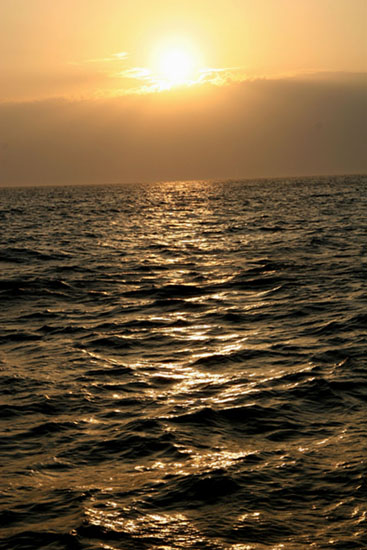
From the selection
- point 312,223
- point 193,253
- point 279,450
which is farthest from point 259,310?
point 312,223

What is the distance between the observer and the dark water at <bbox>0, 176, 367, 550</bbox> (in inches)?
271

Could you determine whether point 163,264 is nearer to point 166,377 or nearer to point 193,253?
point 193,253

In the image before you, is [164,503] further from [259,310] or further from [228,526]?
[259,310]

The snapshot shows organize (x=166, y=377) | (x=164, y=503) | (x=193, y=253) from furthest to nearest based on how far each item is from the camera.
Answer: (x=193, y=253), (x=166, y=377), (x=164, y=503)

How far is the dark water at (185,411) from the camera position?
22.6 ft

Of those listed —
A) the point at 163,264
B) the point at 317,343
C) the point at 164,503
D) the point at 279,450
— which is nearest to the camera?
the point at 164,503

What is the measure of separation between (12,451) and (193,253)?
70.6 ft

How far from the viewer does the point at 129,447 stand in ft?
28.6

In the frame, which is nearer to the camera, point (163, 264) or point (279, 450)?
point (279, 450)

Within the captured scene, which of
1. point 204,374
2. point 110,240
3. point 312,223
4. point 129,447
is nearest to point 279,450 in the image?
point 129,447

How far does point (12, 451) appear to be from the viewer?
8.68m

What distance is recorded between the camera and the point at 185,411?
10000mm

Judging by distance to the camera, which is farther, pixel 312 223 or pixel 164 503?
pixel 312 223

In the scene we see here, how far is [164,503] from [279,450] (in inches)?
77.9
